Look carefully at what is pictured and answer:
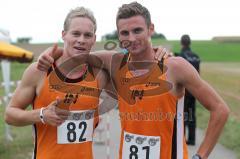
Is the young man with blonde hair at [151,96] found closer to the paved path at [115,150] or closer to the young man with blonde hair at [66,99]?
the young man with blonde hair at [66,99]

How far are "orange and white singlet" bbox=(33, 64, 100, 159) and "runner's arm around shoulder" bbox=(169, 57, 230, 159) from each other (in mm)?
727

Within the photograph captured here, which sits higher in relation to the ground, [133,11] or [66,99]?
[133,11]

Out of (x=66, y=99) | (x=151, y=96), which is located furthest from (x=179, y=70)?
(x=66, y=99)

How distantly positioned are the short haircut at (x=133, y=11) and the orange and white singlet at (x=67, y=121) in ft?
2.07

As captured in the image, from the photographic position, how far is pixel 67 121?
431 centimetres

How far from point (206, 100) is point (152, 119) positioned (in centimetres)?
43

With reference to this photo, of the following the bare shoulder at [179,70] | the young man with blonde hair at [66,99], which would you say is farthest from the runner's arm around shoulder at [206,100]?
the young man with blonde hair at [66,99]

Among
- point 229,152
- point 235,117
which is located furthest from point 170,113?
point 235,117

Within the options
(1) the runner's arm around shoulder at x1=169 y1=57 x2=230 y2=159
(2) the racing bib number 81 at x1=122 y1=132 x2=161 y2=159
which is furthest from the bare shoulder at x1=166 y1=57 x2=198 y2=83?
(2) the racing bib number 81 at x1=122 y1=132 x2=161 y2=159

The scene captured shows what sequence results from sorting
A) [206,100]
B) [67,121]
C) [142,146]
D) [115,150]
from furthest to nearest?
[115,150] < [67,121] < [142,146] < [206,100]

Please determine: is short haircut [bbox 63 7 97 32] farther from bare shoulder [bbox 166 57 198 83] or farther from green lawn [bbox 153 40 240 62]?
green lawn [bbox 153 40 240 62]

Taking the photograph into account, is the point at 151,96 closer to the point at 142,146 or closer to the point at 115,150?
the point at 142,146

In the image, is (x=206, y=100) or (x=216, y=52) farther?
(x=216, y=52)

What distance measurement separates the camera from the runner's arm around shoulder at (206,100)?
3998mm
